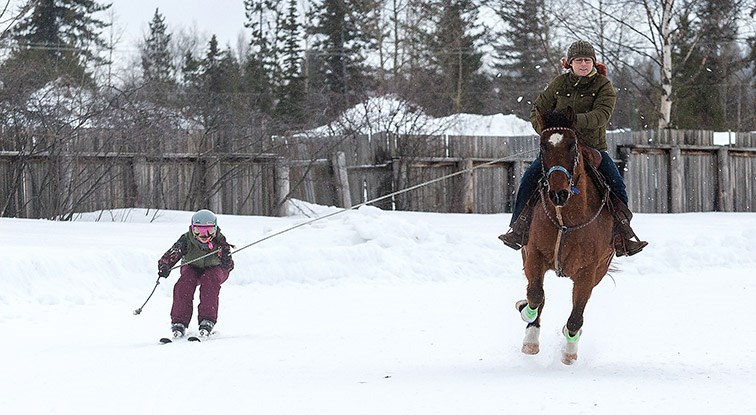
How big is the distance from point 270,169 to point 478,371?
16.7 metres

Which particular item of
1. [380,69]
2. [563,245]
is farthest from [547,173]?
[380,69]

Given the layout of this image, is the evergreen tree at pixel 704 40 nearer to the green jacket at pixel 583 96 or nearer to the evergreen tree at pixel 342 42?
the evergreen tree at pixel 342 42

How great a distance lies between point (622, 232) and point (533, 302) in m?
0.96

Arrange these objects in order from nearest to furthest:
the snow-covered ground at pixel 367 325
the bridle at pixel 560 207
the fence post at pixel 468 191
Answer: the snow-covered ground at pixel 367 325 → the bridle at pixel 560 207 → the fence post at pixel 468 191

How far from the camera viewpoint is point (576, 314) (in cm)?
887

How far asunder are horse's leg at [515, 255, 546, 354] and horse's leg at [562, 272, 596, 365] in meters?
0.29

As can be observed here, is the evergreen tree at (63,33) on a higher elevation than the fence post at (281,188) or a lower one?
higher

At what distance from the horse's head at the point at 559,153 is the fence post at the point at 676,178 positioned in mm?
21032

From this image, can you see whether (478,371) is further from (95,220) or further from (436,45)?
(436,45)

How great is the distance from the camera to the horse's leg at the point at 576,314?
28.6 feet

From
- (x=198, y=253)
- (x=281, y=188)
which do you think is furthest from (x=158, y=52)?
(x=198, y=253)

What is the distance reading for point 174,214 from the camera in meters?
21.8

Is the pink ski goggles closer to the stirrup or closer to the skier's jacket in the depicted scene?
the skier's jacket

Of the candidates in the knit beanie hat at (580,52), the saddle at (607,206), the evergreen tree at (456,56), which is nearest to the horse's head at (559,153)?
the saddle at (607,206)
